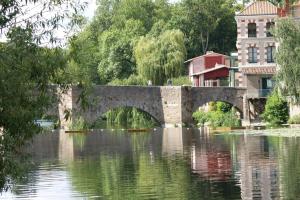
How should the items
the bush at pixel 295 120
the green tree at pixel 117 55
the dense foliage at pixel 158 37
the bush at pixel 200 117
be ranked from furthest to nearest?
the green tree at pixel 117 55
the dense foliage at pixel 158 37
the bush at pixel 200 117
the bush at pixel 295 120

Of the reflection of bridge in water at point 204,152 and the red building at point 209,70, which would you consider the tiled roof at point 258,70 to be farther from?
the reflection of bridge in water at point 204,152

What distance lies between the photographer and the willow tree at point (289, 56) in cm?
5260

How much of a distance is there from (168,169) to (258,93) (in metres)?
38.3

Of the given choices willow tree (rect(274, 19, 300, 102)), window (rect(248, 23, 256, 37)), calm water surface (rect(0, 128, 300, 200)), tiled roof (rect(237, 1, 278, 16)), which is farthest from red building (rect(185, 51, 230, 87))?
calm water surface (rect(0, 128, 300, 200))

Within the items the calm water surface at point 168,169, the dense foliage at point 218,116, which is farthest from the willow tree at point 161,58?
the calm water surface at point 168,169

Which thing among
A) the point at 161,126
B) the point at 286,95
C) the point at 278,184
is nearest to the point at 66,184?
the point at 278,184

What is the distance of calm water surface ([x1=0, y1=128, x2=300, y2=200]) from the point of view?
24.4 meters

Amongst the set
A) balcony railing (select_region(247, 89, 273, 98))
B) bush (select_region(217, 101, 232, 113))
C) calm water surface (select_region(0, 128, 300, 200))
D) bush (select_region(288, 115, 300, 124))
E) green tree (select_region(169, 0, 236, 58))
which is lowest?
calm water surface (select_region(0, 128, 300, 200))

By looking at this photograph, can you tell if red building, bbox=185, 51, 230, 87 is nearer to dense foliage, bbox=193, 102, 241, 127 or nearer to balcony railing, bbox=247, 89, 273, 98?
dense foliage, bbox=193, 102, 241, 127

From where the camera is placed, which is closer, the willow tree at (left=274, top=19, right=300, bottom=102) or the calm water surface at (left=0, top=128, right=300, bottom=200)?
the calm water surface at (left=0, top=128, right=300, bottom=200)

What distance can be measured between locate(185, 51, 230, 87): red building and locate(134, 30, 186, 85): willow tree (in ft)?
12.3

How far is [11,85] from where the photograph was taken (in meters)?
14.6

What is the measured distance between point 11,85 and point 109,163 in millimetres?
20351

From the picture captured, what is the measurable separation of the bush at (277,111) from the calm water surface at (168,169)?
1038cm
